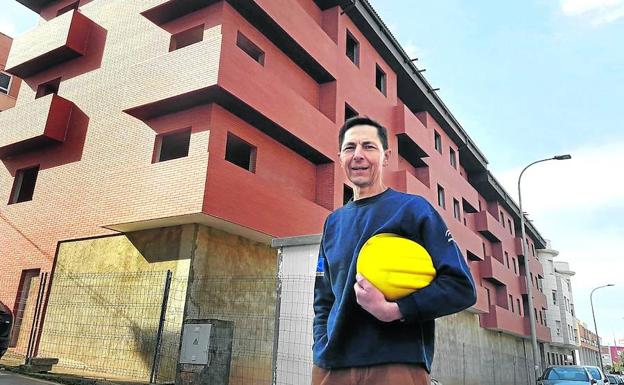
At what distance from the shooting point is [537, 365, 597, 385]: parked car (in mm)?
13289

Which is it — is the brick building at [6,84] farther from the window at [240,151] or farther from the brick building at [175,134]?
the window at [240,151]

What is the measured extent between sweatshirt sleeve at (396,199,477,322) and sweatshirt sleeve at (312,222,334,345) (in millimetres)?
443

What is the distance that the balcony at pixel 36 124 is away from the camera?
14469mm

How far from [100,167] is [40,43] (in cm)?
615

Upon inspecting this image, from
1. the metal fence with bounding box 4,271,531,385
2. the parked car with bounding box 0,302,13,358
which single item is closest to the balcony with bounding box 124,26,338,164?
the metal fence with bounding box 4,271,531,385

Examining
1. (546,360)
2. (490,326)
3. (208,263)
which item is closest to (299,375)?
(208,263)

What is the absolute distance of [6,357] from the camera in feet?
39.9

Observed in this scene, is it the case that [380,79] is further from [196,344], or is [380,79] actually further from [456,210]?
[196,344]

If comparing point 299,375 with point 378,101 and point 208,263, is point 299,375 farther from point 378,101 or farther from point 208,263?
point 378,101

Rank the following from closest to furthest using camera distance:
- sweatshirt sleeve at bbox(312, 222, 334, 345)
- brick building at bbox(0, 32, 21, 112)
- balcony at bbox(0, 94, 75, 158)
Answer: sweatshirt sleeve at bbox(312, 222, 334, 345)
balcony at bbox(0, 94, 75, 158)
brick building at bbox(0, 32, 21, 112)

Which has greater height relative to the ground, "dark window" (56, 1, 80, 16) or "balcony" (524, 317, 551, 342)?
"dark window" (56, 1, 80, 16)

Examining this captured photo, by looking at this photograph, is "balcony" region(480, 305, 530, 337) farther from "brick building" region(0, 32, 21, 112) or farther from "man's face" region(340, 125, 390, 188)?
"man's face" region(340, 125, 390, 188)

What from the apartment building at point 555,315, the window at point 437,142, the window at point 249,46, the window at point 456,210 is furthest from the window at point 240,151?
the apartment building at point 555,315

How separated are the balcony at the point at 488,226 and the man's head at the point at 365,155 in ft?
97.5
